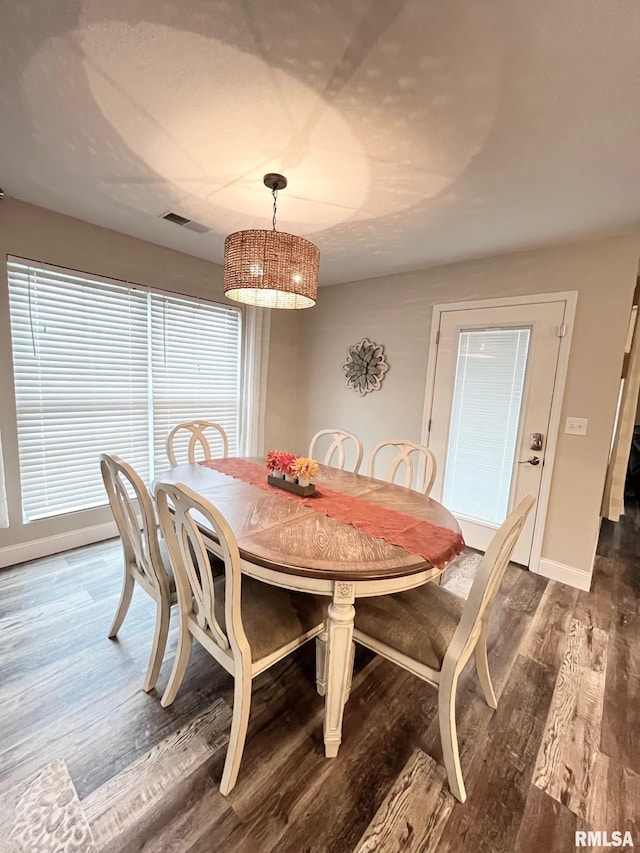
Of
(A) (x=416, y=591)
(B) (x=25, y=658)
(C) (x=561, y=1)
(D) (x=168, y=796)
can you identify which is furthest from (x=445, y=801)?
(C) (x=561, y=1)

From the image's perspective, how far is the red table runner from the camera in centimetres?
133

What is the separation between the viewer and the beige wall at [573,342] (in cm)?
232

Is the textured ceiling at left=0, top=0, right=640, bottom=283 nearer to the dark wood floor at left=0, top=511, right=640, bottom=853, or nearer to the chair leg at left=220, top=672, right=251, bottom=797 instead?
the chair leg at left=220, top=672, right=251, bottom=797

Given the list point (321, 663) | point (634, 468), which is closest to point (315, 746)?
point (321, 663)

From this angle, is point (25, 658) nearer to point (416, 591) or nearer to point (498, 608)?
point (416, 591)

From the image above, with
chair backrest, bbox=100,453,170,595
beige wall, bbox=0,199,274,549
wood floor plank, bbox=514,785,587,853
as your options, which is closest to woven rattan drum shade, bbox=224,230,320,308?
chair backrest, bbox=100,453,170,595

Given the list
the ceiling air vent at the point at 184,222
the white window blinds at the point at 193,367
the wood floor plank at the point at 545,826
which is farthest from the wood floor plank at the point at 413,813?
the ceiling air vent at the point at 184,222

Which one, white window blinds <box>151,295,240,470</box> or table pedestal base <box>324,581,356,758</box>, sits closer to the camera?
table pedestal base <box>324,581,356,758</box>

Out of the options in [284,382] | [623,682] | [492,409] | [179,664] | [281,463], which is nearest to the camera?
[179,664]

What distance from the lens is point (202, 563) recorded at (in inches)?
46.4

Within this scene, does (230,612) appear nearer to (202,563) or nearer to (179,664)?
(202,563)

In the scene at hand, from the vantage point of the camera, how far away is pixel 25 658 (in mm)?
1724

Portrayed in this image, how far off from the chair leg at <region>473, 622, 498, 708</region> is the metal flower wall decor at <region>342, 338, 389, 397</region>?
7.86ft

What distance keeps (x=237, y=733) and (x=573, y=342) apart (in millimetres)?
2868
